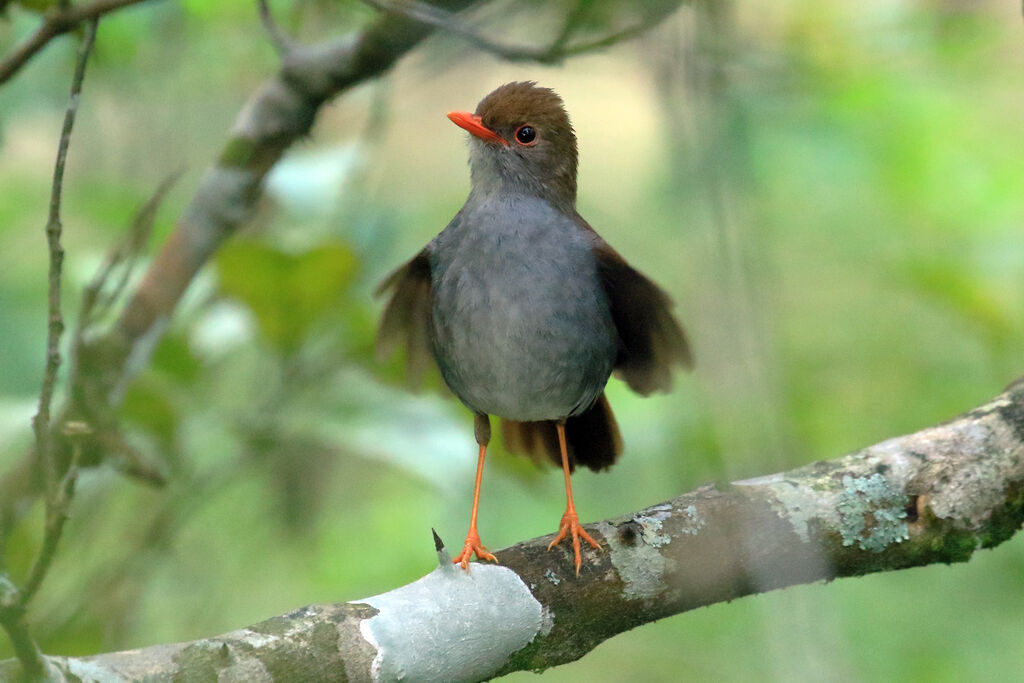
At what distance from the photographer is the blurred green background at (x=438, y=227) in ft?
10.6

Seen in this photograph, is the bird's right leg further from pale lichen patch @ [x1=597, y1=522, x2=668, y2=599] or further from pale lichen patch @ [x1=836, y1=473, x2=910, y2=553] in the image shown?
pale lichen patch @ [x1=836, y1=473, x2=910, y2=553]

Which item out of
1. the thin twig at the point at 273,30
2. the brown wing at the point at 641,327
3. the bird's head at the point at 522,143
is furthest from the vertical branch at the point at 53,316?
the brown wing at the point at 641,327

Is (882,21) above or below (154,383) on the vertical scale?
above

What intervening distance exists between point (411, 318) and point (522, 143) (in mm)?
766

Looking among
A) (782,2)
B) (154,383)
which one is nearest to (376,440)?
(154,383)

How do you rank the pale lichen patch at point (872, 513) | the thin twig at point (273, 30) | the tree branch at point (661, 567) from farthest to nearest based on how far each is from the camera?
1. the thin twig at point (273, 30)
2. the pale lichen patch at point (872, 513)
3. the tree branch at point (661, 567)

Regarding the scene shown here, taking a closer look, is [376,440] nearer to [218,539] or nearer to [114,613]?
[114,613]

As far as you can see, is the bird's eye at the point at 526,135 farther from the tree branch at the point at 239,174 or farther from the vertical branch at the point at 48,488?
the vertical branch at the point at 48,488

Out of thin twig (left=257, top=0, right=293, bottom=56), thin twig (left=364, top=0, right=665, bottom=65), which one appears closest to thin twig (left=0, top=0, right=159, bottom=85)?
thin twig (left=257, top=0, right=293, bottom=56)

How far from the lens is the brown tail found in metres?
3.87

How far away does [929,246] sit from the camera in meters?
5.70

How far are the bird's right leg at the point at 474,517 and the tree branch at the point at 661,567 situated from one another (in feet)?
0.27

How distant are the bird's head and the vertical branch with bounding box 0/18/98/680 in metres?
1.50

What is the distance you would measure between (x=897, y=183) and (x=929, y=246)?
561 mm
